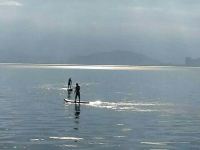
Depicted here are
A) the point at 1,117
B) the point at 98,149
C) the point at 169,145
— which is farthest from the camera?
the point at 1,117

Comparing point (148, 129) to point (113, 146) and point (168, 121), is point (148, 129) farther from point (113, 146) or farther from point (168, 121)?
point (113, 146)

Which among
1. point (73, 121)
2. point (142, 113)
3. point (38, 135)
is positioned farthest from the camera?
point (142, 113)

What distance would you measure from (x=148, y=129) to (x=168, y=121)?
6480 millimetres

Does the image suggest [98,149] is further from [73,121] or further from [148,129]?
[73,121]

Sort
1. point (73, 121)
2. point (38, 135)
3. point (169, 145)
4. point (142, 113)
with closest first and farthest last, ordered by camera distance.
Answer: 1. point (169, 145)
2. point (38, 135)
3. point (73, 121)
4. point (142, 113)

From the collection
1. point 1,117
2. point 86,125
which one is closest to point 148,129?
point 86,125

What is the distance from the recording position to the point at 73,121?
48.3 metres

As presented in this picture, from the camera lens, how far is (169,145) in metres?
35.1

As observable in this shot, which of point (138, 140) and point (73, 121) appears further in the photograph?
point (73, 121)

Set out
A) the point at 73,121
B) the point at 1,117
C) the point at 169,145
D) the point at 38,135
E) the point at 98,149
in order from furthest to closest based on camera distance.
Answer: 1. the point at 1,117
2. the point at 73,121
3. the point at 38,135
4. the point at 169,145
5. the point at 98,149

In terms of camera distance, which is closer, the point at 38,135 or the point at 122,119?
the point at 38,135

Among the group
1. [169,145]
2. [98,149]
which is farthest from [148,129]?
[98,149]

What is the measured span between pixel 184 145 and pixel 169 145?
40.1 inches

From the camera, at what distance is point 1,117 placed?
51719mm
